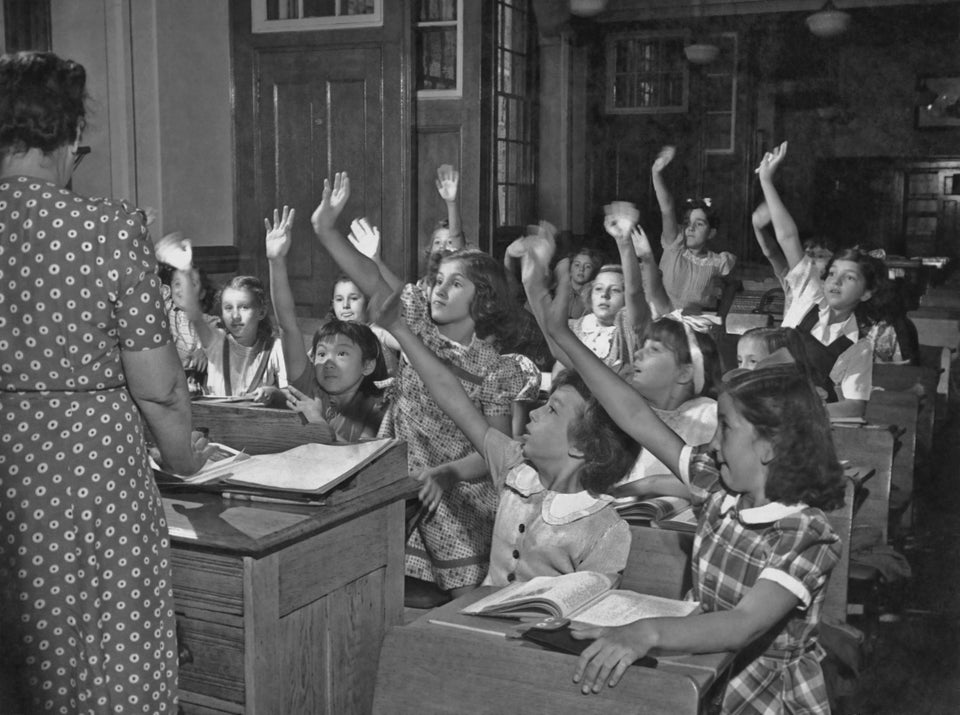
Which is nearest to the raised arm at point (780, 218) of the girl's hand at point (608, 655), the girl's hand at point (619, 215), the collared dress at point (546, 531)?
the girl's hand at point (619, 215)

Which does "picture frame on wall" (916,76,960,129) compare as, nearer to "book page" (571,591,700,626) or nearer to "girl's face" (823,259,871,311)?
"girl's face" (823,259,871,311)

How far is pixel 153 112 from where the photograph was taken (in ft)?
17.7

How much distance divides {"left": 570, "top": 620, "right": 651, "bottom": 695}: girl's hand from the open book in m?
0.07

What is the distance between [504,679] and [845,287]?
3.41 metres

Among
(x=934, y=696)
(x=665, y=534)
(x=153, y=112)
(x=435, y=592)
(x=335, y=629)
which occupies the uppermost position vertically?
(x=153, y=112)

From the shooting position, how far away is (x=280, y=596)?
164 centimetres

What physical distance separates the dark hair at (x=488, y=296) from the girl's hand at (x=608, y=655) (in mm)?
1713

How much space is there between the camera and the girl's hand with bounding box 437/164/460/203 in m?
5.05

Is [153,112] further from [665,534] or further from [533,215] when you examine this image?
[665,534]

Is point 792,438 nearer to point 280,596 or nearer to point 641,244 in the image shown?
point 280,596

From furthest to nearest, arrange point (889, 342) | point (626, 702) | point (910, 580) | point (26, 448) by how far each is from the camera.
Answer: point (889, 342), point (910, 580), point (26, 448), point (626, 702)

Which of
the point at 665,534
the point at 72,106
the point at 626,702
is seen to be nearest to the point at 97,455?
the point at 72,106

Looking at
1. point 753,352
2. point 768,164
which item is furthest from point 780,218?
point 753,352

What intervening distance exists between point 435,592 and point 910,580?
188cm
